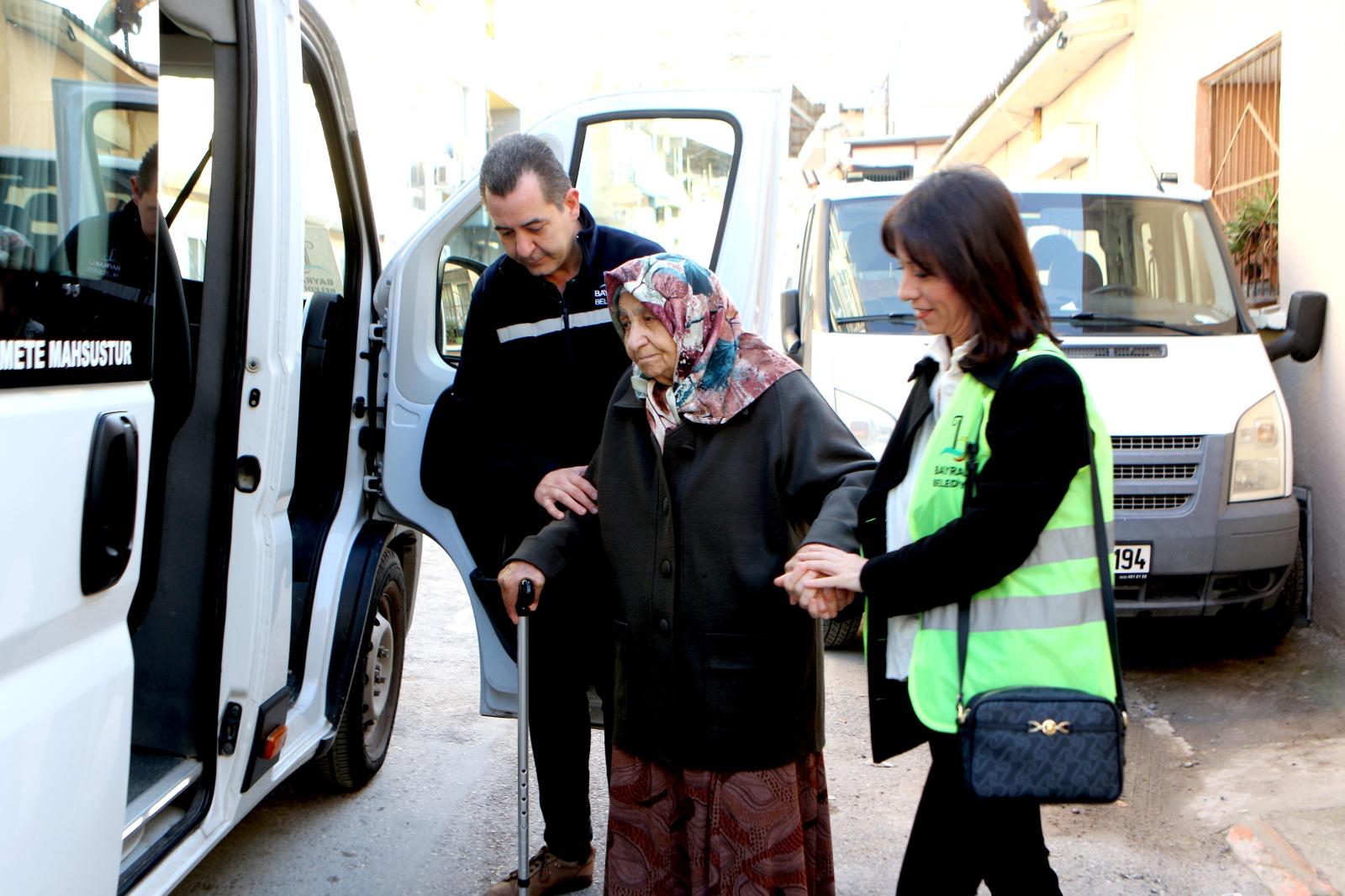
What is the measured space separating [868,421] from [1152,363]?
142 cm

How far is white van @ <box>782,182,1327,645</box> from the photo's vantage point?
5.44 meters

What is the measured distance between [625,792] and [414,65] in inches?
829

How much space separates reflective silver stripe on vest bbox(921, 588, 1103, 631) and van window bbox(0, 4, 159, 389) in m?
1.62

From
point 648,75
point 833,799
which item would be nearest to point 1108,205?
point 833,799

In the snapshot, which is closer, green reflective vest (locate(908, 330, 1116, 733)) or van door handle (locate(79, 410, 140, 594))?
van door handle (locate(79, 410, 140, 594))

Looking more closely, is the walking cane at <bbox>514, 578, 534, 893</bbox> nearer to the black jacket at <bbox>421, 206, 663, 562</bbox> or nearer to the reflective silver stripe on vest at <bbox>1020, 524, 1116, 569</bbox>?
the black jacket at <bbox>421, 206, 663, 562</bbox>

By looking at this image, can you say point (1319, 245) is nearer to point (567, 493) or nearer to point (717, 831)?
point (567, 493)

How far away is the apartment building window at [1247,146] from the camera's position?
7.54m

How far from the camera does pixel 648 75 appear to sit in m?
41.3

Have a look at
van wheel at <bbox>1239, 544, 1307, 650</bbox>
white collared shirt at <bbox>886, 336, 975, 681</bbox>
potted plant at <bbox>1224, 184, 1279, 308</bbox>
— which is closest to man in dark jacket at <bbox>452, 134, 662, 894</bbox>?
white collared shirt at <bbox>886, 336, 975, 681</bbox>

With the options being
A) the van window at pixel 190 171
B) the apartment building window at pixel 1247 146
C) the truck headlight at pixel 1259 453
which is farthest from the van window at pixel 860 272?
the van window at pixel 190 171

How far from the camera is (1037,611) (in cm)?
222

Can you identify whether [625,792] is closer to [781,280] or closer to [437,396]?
[437,396]

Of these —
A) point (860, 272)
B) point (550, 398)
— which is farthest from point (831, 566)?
point (860, 272)
